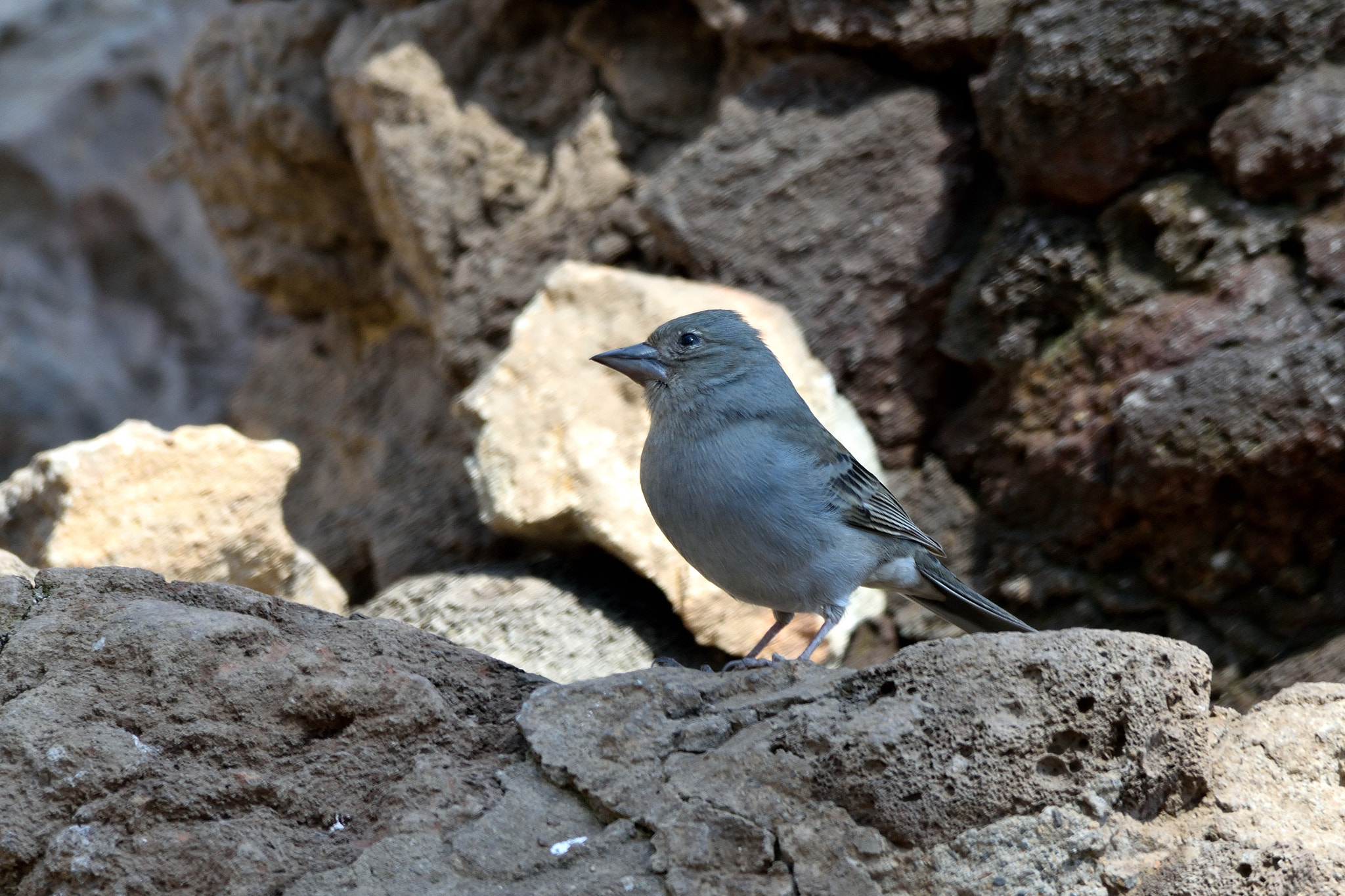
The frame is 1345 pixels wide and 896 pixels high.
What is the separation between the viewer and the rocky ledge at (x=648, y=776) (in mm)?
2566

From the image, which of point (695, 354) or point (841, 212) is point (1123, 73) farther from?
point (695, 354)

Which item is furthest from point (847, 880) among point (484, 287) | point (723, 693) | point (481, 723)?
point (484, 287)

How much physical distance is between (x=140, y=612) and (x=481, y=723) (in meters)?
0.93

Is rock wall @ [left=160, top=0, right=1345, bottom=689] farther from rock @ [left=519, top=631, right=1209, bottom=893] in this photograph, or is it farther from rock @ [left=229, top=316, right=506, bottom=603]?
rock @ [left=519, top=631, right=1209, bottom=893]

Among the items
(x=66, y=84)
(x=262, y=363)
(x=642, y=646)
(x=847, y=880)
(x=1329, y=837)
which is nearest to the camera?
(x=847, y=880)

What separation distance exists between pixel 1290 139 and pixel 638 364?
117 inches

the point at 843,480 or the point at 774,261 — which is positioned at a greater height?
the point at 774,261

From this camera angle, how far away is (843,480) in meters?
4.43

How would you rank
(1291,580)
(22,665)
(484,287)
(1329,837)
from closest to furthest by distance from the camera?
(1329,837), (22,665), (1291,580), (484,287)

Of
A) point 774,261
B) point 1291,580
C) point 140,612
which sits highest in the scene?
point 774,261

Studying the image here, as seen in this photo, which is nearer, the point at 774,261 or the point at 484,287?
the point at 774,261

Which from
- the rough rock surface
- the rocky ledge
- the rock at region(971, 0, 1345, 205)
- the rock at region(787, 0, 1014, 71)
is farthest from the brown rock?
the rocky ledge

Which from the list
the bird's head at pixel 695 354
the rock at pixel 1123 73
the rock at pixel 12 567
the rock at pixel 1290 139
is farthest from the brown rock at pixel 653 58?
the rock at pixel 12 567

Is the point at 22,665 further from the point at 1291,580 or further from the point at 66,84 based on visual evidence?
the point at 66,84
